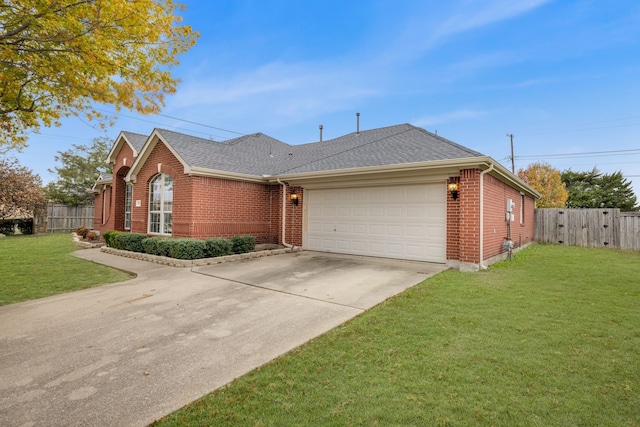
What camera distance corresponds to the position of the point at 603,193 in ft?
113

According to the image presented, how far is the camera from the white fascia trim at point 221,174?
9.93 m

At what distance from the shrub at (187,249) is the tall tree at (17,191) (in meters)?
19.0

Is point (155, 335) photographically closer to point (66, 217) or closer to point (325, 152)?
point (325, 152)

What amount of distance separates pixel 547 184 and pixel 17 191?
43986 mm

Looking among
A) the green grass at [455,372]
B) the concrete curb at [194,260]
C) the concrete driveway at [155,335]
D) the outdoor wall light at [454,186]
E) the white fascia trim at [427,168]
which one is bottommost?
the concrete driveway at [155,335]

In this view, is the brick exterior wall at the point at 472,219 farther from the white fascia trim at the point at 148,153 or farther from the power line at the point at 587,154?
the power line at the point at 587,154

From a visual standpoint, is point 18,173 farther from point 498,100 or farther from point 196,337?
point 498,100

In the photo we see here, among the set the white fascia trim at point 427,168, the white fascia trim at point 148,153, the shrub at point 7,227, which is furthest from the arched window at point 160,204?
the shrub at point 7,227

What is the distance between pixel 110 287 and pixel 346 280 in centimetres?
522

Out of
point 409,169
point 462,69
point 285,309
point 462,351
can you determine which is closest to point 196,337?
point 285,309

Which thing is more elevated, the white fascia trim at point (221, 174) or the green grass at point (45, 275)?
the white fascia trim at point (221, 174)

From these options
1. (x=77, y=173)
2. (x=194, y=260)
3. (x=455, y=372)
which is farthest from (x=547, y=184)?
(x=77, y=173)

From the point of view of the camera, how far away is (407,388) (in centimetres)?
266

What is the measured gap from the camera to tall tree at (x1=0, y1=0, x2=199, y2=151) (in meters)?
4.82
